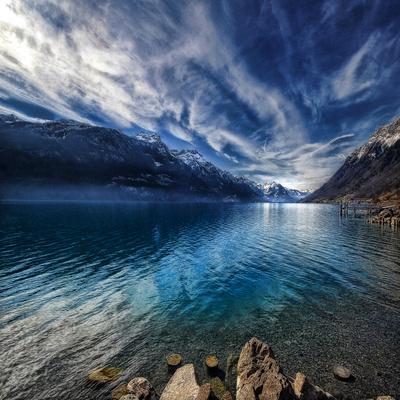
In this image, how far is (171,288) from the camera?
20.8m

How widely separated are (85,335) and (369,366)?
1596cm

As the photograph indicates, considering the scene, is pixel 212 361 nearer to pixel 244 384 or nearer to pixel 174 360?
pixel 174 360

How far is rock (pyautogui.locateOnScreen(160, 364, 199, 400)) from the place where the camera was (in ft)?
27.0

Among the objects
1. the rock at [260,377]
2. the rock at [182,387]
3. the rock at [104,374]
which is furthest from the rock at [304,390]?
the rock at [104,374]

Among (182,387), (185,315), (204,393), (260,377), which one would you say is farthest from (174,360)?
(185,315)

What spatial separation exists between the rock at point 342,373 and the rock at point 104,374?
34.3 ft

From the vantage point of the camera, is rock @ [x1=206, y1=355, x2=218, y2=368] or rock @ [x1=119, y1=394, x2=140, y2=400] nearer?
rock @ [x1=119, y1=394, x2=140, y2=400]

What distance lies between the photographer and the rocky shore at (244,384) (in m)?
7.23

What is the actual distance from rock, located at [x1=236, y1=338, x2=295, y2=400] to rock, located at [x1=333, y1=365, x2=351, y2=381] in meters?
3.86

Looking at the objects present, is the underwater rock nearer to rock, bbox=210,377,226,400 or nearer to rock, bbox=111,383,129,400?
rock, bbox=210,377,226,400

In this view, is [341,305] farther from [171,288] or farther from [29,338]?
[29,338]

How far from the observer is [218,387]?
888 centimetres

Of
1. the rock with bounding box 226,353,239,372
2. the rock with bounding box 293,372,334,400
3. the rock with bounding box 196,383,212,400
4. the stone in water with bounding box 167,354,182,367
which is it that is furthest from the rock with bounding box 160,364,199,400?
the rock with bounding box 293,372,334,400

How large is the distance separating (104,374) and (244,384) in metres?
6.73
